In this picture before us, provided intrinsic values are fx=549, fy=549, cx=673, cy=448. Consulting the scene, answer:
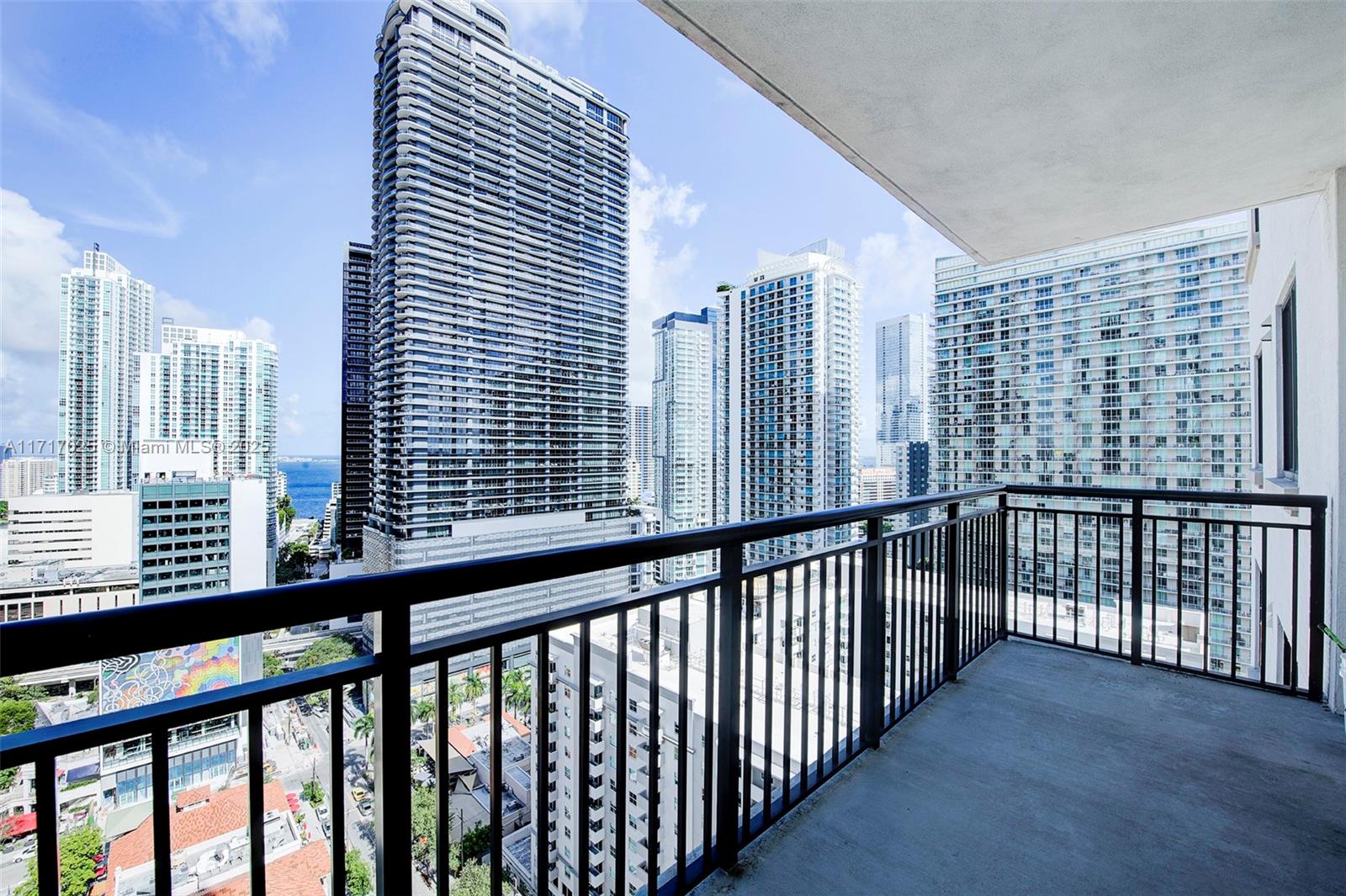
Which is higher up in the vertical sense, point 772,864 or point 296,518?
point 772,864

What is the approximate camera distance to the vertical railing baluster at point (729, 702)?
5.47 feet

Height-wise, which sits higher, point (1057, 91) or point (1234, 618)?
point (1057, 91)

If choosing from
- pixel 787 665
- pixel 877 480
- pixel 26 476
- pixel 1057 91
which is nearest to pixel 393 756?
pixel 787 665

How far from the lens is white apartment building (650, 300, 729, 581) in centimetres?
2700

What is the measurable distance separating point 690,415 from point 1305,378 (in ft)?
86.5

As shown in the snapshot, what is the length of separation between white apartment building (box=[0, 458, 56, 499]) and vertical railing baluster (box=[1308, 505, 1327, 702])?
21.2 metres

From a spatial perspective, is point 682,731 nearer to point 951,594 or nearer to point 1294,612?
point 951,594

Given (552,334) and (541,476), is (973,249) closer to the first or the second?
(541,476)

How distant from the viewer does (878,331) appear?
2711 cm

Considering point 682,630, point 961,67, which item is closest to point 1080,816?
point 682,630

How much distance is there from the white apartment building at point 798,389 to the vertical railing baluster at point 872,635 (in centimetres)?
1823

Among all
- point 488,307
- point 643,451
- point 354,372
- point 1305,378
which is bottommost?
point 643,451

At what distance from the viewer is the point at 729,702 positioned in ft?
5.59

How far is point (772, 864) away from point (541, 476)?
18198 millimetres
